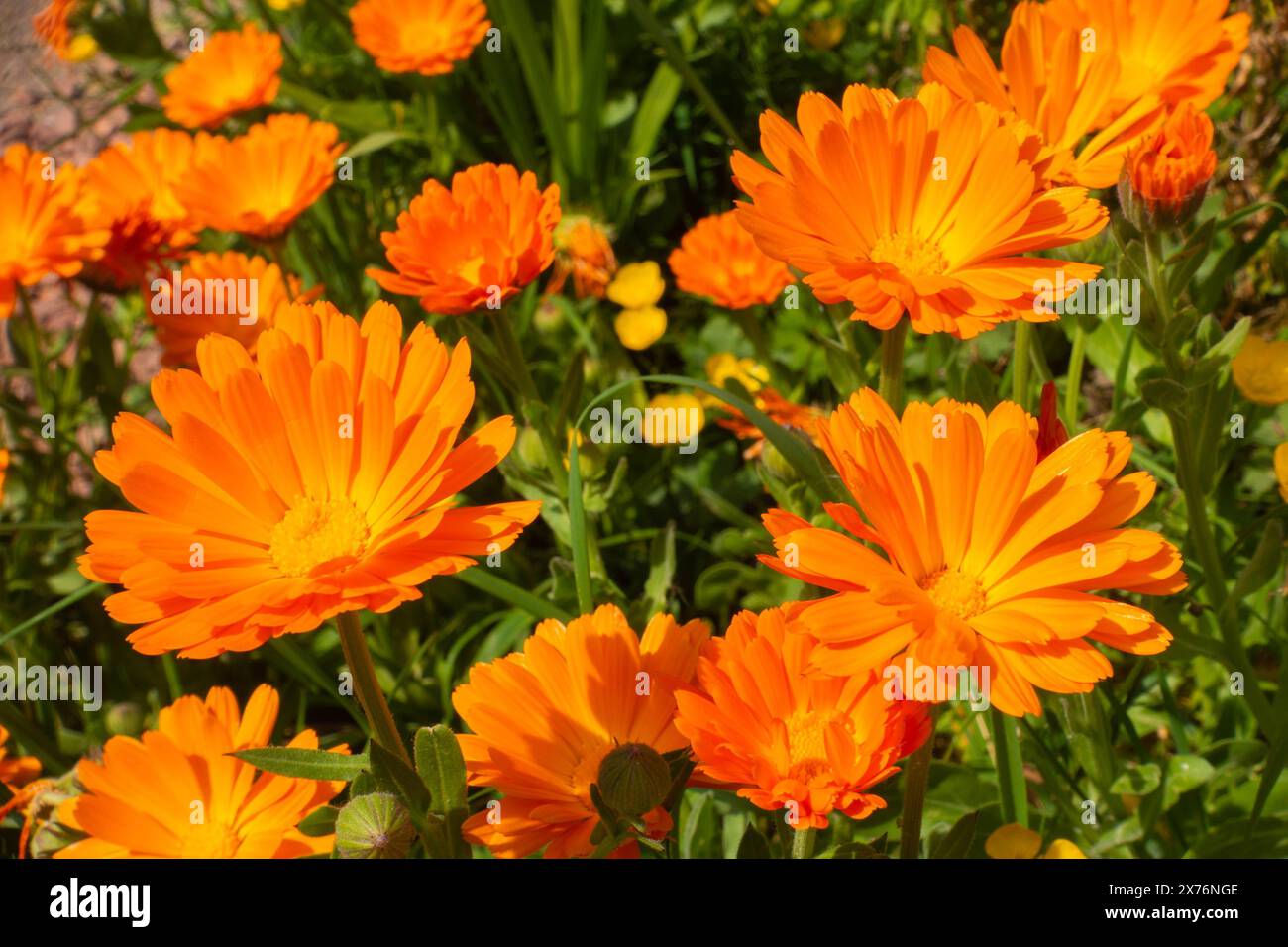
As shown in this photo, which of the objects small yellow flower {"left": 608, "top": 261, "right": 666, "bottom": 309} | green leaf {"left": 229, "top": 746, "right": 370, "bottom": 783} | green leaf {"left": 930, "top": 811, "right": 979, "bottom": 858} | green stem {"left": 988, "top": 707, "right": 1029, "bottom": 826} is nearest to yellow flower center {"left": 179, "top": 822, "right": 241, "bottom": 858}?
green leaf {"left": 229, "top": 746, "right": 370, "bottom": 783}

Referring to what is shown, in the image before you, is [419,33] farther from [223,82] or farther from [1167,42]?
[1167,42]

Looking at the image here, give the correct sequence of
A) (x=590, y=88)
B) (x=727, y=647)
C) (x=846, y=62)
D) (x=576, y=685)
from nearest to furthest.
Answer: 1. (x=727, y=647)
2. (x=576, y=685)
3. (x=590, y=88)
4. (x=846, y=62)

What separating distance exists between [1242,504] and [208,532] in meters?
2.01

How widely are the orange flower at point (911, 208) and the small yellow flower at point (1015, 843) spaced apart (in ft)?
2.09

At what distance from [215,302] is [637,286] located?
0.96m

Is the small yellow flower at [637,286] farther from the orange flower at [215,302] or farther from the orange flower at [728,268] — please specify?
the orange flower at [215,302]

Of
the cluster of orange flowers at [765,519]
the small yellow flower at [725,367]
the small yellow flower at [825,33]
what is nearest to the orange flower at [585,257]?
the small yellow flower at [725,367]

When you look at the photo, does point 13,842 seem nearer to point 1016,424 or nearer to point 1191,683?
point 1016,424

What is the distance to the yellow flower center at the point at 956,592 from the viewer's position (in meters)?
1.30

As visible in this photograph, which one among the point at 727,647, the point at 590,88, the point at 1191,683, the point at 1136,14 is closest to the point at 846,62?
the point at 590,88

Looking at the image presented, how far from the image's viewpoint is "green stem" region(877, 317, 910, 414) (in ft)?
4.65

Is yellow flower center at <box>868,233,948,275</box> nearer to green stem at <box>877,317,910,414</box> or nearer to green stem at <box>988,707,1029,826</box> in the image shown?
green stem at <box>877,317,910,414</box>

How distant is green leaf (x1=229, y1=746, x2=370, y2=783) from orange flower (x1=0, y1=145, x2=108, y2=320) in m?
1.26
